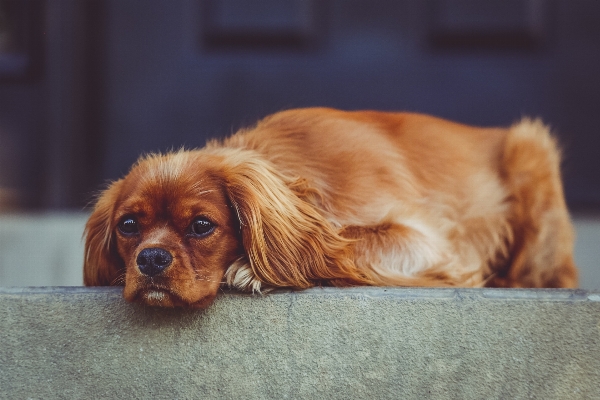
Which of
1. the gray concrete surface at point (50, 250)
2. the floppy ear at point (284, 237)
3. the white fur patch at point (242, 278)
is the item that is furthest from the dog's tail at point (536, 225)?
the white fur patch at point (242, 278)

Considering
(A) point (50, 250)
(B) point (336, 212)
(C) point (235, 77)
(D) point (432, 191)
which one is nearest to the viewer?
(B) point (336, 212)

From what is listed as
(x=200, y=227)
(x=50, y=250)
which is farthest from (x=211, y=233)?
(x=50, y=250)

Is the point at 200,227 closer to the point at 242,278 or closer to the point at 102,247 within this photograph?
the point at 242,278

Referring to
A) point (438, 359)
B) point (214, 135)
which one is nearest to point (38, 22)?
point (214, 135)

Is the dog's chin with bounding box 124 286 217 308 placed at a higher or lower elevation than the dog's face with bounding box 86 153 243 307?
lower

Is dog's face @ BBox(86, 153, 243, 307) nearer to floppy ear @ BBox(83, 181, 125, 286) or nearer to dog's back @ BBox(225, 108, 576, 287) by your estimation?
floppy ear @ BBox(83, 181, 125, 286)

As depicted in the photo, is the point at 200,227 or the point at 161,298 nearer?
the point at 161,298

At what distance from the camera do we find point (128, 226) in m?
2.30

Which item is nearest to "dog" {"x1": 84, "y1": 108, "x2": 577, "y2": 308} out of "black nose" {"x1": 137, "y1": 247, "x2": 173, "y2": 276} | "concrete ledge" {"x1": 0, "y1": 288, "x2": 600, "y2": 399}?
"black nose" {"x1": 137, "y1": 247, "x2": 173, "y2": 276}

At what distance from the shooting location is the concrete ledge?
6.48 ft

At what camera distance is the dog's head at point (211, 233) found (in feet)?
6.78

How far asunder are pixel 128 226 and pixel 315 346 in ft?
2.38

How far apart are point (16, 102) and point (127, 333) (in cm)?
287

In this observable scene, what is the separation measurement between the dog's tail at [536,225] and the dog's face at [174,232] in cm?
134
